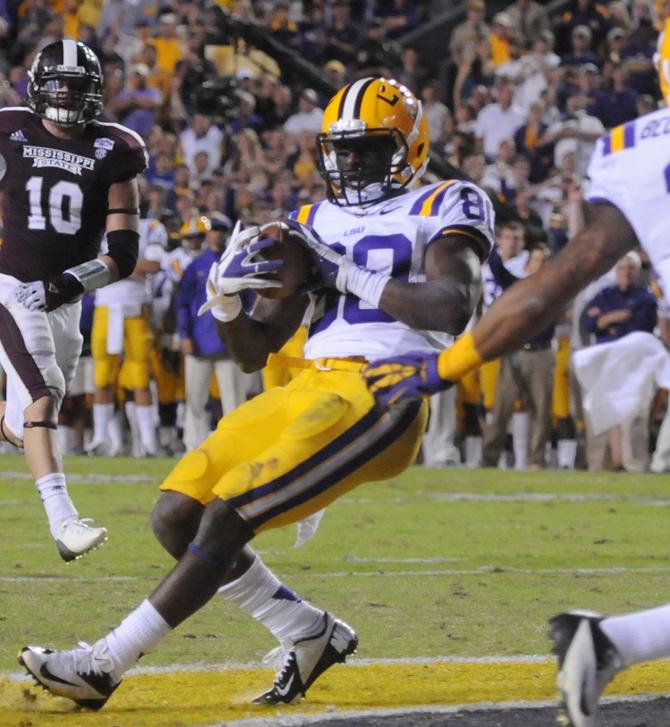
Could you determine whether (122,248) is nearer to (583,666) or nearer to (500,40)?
(583,666)

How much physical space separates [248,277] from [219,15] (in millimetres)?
11748

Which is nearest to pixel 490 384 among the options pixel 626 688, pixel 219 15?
pixel 219 15

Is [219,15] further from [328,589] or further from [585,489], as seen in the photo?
[328,589]

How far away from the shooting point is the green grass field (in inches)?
198

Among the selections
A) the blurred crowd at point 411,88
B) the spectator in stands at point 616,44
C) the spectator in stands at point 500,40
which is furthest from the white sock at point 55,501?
the spectator in stands at point 500,40

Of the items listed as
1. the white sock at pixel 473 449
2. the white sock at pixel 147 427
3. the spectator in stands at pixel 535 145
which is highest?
the spectator in stands at pixel 535 145

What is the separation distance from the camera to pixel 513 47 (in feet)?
53.0

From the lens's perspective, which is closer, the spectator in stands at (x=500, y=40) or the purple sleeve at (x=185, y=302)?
the purple sleeve at (x=185, y=302)

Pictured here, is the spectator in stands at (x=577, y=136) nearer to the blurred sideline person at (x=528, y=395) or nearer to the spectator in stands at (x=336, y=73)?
the spectator in stands at (x=336, y=73)

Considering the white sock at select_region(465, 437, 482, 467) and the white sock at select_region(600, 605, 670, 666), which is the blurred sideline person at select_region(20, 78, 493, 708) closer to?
the white sock at select_region(600, 605, 670, 666)

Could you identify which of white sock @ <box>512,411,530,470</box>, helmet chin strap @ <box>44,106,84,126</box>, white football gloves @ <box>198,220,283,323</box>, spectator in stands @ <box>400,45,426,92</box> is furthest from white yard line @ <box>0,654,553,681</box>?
spectator in stands @ <box>400,45,426,92</box>

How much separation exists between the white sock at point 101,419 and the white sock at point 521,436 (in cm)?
318

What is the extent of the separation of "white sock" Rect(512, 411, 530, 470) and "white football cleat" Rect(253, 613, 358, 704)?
26.2ft

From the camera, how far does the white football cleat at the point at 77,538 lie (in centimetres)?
549
